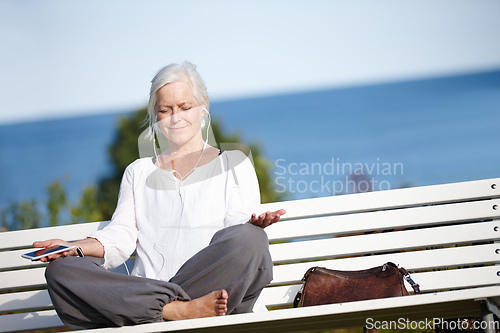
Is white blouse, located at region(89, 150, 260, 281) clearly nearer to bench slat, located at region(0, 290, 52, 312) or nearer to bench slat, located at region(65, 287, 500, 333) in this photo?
bench slat, located at region(65, 287, 500, 333)

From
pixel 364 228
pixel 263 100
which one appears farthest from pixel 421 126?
pixel 364 228

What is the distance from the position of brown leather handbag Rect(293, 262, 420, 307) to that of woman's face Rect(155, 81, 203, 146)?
898 mm

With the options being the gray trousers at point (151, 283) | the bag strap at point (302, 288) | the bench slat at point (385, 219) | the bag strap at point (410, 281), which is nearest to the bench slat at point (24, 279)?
the gray trousers at point (151, 283)

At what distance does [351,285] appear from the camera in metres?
2.75

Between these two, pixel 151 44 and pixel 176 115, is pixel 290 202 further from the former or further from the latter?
pixel 151 44

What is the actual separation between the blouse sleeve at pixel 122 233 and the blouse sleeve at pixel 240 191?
45 cm

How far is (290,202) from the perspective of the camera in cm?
302

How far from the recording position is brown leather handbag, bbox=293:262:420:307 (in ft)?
8.80

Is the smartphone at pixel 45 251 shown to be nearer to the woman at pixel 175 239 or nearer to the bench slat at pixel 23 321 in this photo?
the woman at pixel 175 239

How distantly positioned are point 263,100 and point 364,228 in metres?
48.2

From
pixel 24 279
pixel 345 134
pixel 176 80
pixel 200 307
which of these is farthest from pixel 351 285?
pixel 345 134

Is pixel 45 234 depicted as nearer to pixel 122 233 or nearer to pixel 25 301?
pixel 25 301

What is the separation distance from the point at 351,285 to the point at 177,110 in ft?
3.77

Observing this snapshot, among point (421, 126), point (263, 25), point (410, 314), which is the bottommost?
point (410, 314)
